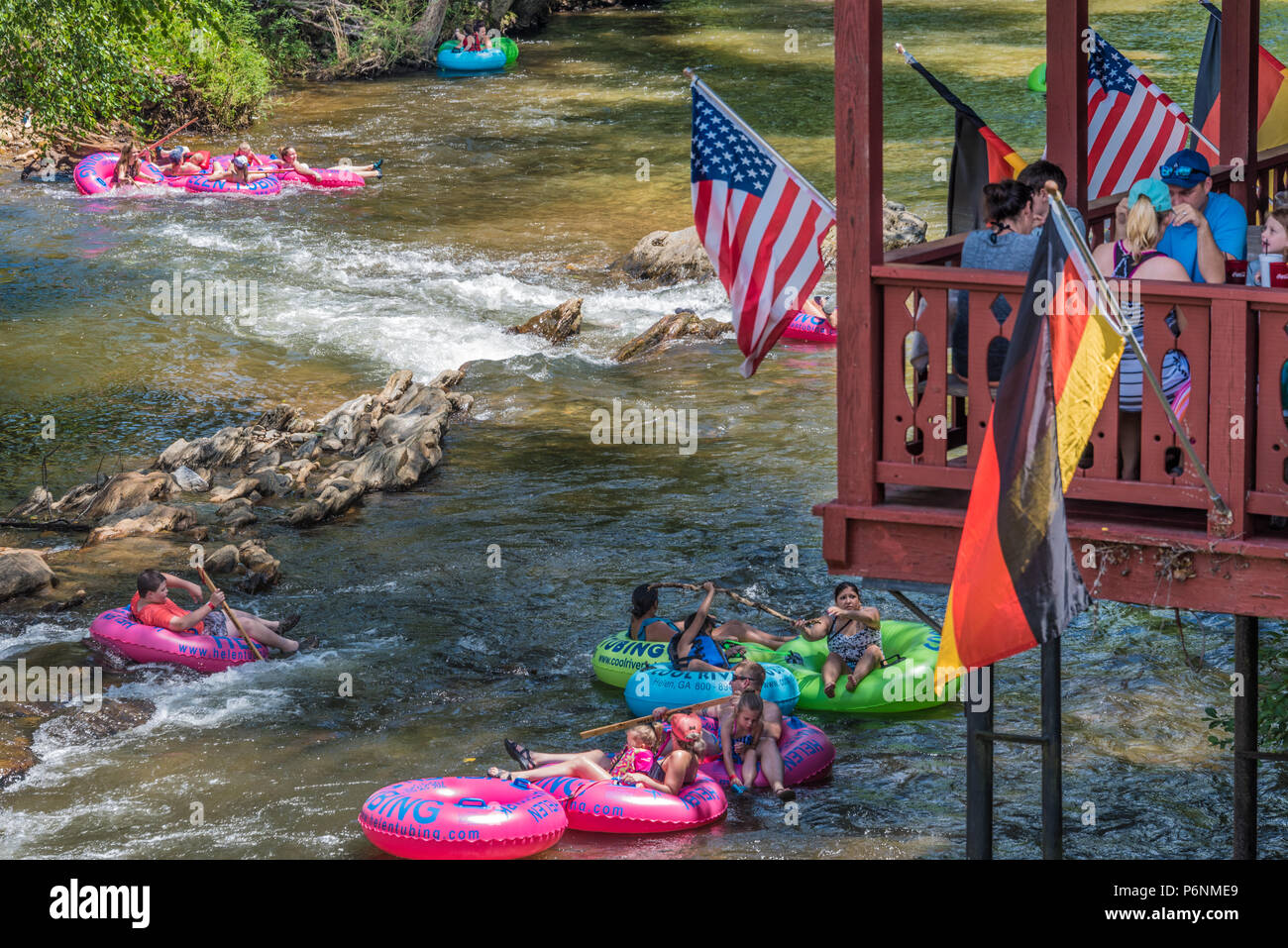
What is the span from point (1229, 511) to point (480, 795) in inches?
232

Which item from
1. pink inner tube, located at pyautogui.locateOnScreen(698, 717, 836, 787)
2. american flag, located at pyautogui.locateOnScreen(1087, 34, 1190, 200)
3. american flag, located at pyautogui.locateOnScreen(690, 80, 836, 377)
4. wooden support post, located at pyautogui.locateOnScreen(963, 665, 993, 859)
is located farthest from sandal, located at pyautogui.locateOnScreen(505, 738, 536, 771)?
american flag, located at pyautogui.locateOnScreen(1087, 34, 1190, 200)

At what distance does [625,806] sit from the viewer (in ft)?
38.1

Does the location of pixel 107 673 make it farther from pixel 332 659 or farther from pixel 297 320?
pixel 297 320

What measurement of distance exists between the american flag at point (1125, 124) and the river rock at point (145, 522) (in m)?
10.1

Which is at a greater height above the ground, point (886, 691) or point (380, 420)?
point (380, 420)

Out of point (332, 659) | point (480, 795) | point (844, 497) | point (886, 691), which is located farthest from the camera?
point (332, 659)

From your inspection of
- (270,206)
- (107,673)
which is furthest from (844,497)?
(270,206)

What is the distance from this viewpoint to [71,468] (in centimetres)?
1961

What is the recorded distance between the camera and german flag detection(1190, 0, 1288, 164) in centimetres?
1360

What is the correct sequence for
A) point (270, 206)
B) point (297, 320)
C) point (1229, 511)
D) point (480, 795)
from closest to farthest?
1. point (1229, 511)
2. point (480, 795)
3. point (297, 320)
4. point (270, 206)

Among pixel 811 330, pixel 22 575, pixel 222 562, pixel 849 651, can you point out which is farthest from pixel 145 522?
pixel 811 330

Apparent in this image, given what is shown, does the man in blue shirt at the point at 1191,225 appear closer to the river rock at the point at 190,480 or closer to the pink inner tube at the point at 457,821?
the pink inner tube at the point at 457,821

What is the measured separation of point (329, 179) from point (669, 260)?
9.02 m

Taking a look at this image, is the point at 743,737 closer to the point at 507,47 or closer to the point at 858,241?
the point at 858,241
